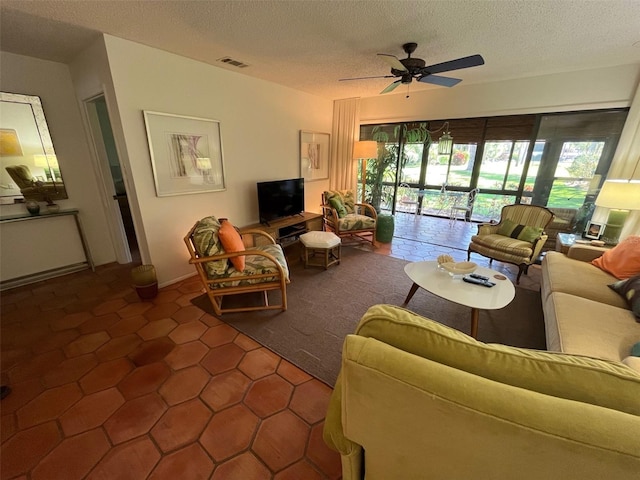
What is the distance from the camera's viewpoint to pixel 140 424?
147 cm

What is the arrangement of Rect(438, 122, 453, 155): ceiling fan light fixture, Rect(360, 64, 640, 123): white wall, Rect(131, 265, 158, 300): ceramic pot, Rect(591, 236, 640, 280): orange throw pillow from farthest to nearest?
1. Rect(438, 122, 453, 155): ceiling fan light fixture
2. Rect(360, 64, 640, 123): white wall
3. Rect(131, 265, 158, 300): ceramic pot
4. Rect(591, 236, 640, 280): orange throw pillow

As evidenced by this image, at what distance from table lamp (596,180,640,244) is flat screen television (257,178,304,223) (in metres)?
3.63

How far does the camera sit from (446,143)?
5516mm

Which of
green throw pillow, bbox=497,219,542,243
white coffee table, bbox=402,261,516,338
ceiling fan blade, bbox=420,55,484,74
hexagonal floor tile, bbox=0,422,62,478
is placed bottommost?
hexagonal floor tile, bbox=0,422,62,478

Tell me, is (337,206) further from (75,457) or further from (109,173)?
(75,457)

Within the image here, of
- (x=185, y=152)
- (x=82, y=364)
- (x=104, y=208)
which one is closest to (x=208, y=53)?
(x=185, y=152)

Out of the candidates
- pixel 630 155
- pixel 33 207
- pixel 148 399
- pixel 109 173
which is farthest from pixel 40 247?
pixel 630 155

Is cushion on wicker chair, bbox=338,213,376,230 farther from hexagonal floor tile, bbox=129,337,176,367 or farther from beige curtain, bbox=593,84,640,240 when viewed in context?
beige curtain, bbox=593,84,640,240

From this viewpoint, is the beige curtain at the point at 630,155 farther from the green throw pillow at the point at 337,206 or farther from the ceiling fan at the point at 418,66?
the green throw pillow at the point at 337,206

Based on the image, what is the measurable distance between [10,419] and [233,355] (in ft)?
4.08

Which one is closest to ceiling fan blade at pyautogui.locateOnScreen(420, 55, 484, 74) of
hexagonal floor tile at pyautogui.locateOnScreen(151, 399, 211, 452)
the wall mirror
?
hexagonal floor tile at pyautogui.locateOnScreen(151, 399, 211, 452)

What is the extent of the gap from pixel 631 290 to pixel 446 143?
14.6ft

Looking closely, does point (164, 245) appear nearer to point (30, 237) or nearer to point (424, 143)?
point (30, 237)

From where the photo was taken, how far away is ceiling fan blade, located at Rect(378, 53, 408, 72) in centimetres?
225
